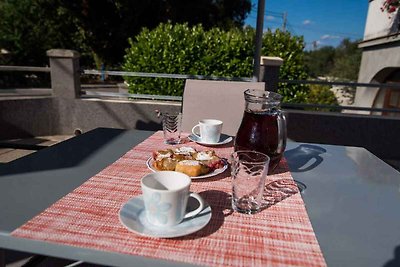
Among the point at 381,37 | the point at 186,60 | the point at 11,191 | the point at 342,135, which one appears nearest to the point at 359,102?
the point at 381,37

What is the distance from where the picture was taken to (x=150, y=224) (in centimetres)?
71

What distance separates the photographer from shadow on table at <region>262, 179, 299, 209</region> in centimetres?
90

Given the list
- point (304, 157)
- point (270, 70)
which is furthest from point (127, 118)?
point (304, 157)

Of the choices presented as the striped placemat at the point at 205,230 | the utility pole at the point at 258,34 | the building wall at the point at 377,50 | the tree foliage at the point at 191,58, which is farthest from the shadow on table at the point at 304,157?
the building wall at the point at 377,50

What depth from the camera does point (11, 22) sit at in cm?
1488

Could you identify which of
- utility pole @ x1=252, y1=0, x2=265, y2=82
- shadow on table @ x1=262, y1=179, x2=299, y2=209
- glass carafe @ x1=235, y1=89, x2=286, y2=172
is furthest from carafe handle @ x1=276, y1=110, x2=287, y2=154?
utility pole @ x1=252, y1=0, x2=265, y2=82

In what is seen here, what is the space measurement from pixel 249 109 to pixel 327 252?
537 mm

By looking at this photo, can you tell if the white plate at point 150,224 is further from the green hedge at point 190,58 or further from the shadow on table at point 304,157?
the green hedge at point 190,58

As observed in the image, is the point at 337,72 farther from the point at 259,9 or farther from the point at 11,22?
the point at 11,22

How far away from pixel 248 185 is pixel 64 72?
3.64 meters

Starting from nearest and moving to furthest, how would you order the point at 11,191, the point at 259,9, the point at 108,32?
the point at 11,191
the point at 259,9
the point at 108,32

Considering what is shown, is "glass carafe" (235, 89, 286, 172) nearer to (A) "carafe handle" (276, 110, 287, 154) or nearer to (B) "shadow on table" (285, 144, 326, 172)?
(A) "carafe handle" (276, 110, 287, 154)

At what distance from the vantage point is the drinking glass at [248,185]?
0.83 m

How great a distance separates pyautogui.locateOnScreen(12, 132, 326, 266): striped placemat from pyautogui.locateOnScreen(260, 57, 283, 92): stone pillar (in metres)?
2.86
